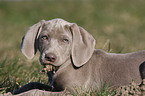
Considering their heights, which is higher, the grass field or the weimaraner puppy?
the grass field

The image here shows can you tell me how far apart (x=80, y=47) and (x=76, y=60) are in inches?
8.7

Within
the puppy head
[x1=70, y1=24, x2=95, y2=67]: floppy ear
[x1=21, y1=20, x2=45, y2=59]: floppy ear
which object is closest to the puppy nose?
the puppy head

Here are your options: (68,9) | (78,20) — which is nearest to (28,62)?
(78,20)

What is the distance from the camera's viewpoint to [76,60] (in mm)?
4008

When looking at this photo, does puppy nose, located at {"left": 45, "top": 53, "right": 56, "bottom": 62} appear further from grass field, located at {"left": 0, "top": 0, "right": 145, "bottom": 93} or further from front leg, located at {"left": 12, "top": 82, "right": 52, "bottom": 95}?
grass field, located at {"left": 0, "top": 0, "right": 145, "bottom": 93}

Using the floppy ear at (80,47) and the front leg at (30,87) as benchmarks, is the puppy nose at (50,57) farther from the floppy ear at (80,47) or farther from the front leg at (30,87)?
the front leg at (30,87)

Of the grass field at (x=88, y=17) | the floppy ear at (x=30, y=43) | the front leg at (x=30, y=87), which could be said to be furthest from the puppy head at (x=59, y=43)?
the grass field at (x=88, y=17)

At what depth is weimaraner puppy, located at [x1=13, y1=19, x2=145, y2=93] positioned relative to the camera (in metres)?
3.90

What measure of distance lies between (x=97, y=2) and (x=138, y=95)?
15.6m

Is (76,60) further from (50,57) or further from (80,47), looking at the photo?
(50,57)

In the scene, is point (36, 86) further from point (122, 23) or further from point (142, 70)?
point (122, 23)

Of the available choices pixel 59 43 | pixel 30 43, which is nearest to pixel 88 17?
pixel 30 43

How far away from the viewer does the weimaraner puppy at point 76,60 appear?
3896 mm

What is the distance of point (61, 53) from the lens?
3.84 metres
